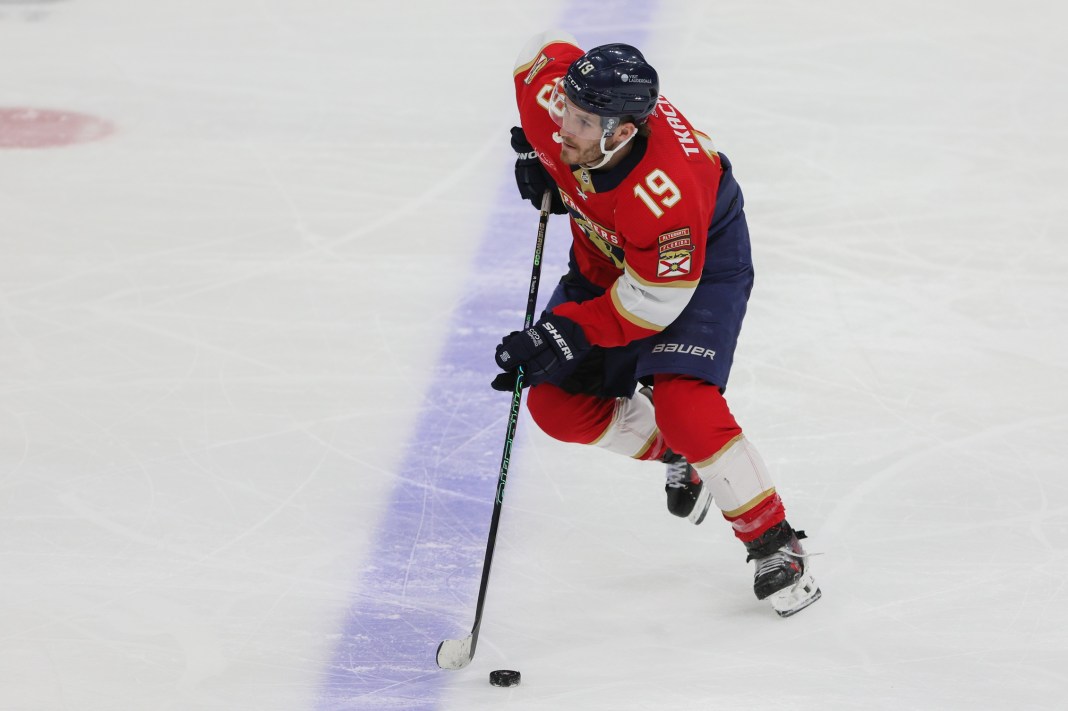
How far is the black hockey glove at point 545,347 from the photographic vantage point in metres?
2.55

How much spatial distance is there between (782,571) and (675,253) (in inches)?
27.7

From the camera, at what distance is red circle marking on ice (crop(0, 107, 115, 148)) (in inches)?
189

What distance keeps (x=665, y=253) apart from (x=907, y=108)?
111 inches

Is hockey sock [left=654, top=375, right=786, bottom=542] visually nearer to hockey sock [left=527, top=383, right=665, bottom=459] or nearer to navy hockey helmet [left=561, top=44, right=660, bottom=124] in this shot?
hockey sock [left=527, top=383, right=665, bottom=459]

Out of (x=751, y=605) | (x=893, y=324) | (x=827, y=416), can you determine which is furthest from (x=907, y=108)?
(x=751, y=605)

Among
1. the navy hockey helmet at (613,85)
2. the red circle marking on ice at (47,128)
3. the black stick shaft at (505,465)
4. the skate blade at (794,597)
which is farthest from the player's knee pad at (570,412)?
the red circle marking on ice at (47,128)

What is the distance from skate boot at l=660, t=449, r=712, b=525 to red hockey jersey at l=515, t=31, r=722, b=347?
47 cm

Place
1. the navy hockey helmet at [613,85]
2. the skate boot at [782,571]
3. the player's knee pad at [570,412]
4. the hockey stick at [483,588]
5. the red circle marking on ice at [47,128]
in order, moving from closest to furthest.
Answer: the navy hockey helmet at [613,85] < the hockey stick at [483,588] < the skate boot at [782,571] < the player's knee pad at [570,412] < the red circle marking on ice at [47,128]

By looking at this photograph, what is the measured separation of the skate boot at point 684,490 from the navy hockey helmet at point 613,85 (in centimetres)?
86

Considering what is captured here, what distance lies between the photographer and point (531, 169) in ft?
9.78

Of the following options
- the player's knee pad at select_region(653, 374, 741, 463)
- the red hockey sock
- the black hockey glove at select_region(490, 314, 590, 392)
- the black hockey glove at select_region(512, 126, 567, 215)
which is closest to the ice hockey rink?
the red hockey sock

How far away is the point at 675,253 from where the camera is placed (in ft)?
8.14

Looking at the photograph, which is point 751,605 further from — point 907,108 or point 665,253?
point 907,108

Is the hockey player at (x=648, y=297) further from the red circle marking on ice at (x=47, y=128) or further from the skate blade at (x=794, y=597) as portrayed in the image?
the red circle marking on ice at (x=47, y=128)
